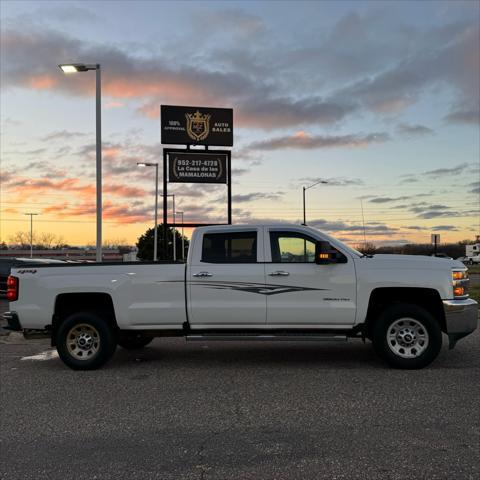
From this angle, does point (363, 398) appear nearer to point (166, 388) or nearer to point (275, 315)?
point (275, 315)

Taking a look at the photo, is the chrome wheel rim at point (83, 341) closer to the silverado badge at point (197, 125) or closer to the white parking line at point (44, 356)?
the white parking line at point (44, 356)

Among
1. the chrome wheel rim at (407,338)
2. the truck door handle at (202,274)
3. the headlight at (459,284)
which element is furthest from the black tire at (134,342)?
the headlight at (459,284)

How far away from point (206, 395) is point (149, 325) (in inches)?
70.1

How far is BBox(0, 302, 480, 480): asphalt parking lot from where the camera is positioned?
397 cm

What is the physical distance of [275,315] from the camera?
7281mm

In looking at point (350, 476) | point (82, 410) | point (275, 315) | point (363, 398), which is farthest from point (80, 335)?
point (350, 476)

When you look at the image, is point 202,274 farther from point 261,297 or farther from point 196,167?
point 196,167

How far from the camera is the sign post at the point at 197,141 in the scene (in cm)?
2067

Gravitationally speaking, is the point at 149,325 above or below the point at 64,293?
below

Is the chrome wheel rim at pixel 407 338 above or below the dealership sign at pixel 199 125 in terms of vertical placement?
below

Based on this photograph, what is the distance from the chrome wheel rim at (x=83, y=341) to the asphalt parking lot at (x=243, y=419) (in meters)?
0.31

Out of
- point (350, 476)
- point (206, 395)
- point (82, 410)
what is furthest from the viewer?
point (206, 395)

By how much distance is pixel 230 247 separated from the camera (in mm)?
7617

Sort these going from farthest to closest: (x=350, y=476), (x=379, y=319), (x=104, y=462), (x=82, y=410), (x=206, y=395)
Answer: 1. (x=379, y=319)
2. (x=206, y=395)
3. (x=82, y=410)
4. (x=104, y=462)
5. (x=350, y=476)
